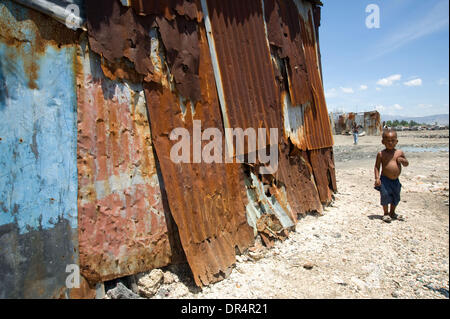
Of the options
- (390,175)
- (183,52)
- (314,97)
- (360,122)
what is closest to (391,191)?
(390,175)

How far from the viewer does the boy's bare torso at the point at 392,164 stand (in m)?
3.84

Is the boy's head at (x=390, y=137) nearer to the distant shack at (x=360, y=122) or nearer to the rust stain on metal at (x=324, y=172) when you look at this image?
the rust stain on metal at (x=324, y=172)

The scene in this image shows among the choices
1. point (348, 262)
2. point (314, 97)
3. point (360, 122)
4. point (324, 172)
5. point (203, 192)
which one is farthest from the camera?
point (360, 122)

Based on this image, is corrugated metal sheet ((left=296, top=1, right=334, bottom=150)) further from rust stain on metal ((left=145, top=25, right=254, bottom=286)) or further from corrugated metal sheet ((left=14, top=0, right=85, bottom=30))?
corrugated metal sheet ((left=14, top=0, right=85, bottom=30))

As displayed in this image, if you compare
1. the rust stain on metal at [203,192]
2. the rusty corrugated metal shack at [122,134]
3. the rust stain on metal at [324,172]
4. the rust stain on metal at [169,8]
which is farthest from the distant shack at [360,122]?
the rust stain on metal at [169,8]

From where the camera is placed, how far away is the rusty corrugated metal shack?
5.57 feet

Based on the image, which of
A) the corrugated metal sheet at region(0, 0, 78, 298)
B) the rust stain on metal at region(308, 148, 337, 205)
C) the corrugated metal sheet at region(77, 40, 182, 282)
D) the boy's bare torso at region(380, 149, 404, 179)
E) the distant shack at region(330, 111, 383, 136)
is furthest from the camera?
the distant shack at region(330, 111, 383, 136)

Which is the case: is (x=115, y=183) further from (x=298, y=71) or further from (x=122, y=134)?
(x=298, y=71)

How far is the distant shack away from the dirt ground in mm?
19704

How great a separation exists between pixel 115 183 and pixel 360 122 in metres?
24.4

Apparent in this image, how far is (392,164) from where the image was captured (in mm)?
3852

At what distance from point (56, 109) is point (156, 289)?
162 cm

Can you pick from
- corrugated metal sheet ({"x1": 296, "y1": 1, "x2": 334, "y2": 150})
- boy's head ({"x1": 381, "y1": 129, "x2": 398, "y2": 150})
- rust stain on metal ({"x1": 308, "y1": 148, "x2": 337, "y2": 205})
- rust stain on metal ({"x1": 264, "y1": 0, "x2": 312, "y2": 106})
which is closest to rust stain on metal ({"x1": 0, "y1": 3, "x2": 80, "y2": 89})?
rust stain on metal ({"x1": 264, "y1": 0, "x2": 312, "y2": 106})
